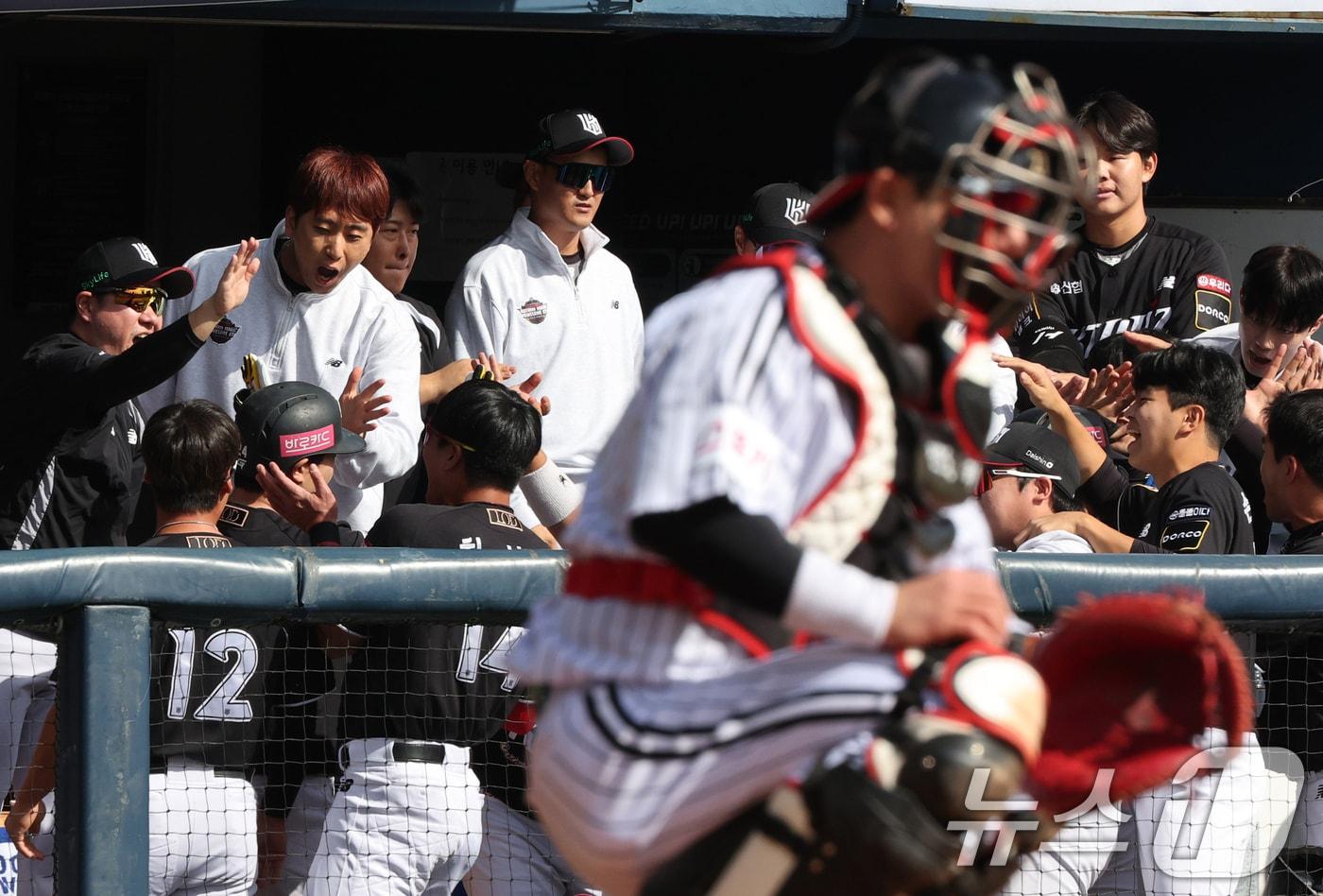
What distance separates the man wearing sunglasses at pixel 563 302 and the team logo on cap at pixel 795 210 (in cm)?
52

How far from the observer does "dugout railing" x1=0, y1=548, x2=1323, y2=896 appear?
313 cm

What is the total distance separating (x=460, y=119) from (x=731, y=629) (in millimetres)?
5302

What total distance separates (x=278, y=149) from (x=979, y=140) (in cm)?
536

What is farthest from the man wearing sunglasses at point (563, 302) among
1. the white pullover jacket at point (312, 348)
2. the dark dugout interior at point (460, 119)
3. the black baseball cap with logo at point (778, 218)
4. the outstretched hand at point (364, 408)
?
the dark dugout interior at point (460, 119)

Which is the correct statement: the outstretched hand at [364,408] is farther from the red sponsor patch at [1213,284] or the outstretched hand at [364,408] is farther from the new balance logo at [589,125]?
the red sponsor patch at [1213,284]

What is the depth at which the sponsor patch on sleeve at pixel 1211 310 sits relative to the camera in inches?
207

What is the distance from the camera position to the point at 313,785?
3.78 m

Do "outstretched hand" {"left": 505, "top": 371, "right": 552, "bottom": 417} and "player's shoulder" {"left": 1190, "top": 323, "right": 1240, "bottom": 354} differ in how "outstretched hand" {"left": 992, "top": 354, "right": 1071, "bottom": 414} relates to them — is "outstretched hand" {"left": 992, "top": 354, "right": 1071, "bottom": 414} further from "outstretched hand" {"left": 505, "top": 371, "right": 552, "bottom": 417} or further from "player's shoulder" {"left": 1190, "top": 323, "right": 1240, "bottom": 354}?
"outstretched hand" {"left": 505, "top": 371, "right": 552, "bottom": 417}

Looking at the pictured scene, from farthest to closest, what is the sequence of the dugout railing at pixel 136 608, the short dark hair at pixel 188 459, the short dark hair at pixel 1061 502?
1. the short dark hair at pixel 1061 502
2. the short dark hair at pixel 188 459
3. the dugout railing at pixel 136 608

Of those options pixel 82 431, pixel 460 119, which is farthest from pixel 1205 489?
pixel 460 119

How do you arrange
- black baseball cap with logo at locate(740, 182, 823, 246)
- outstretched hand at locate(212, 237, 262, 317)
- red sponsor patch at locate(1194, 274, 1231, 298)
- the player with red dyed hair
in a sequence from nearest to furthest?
outstretched hand at locate(212, 237, 262, 317) < the player with red dyed hair < black baseball cap with logo at locate(740, 182, 823, 246) < red sponsor patch at locate(1194, 274, 1231, 298)

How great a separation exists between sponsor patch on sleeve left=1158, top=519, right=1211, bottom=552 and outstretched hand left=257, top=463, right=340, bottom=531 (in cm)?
201

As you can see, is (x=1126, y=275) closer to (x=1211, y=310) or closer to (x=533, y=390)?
(x=1211, y=310)

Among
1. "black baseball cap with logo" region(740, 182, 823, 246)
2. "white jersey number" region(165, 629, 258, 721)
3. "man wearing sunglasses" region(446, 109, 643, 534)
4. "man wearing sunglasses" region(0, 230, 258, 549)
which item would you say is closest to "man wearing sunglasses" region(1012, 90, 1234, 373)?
"black baseball cap with logo" region(740, 182, 823, 246)
